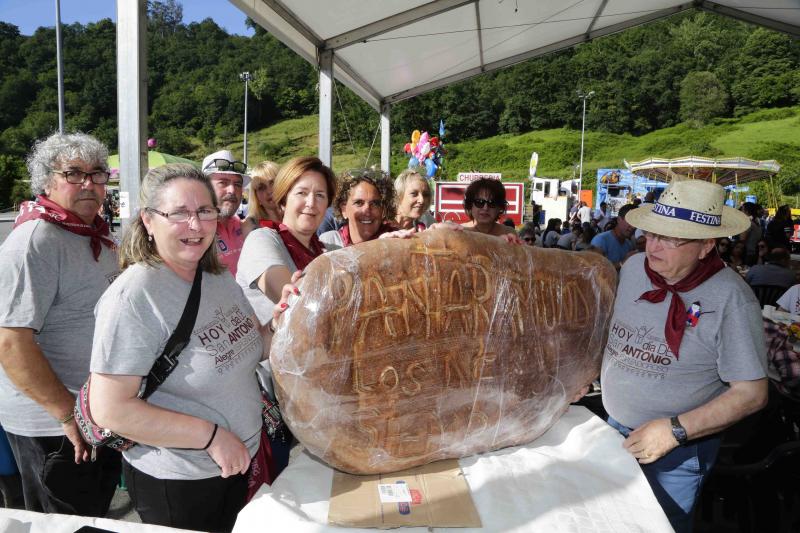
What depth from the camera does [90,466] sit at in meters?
1.95

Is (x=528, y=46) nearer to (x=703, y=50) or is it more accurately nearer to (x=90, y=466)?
(x=90, y=466)

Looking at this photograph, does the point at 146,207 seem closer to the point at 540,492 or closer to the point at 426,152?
the point at 540,492

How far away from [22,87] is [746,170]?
266 ft

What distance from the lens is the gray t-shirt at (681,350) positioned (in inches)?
64.5

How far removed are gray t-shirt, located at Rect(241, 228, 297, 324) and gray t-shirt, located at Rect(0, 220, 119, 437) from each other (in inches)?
21.9

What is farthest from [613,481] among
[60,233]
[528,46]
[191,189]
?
[528,46]

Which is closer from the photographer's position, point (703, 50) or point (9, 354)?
point (9, 354)

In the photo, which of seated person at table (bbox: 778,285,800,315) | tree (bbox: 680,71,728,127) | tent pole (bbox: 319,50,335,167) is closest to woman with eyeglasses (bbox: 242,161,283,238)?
tent pole (bbox: 319,50,335,167)

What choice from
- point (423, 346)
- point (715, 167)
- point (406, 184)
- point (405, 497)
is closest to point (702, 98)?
point (715, 167)

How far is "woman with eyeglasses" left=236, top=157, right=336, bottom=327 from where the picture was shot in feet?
5.91

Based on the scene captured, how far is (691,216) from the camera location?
67.1 inches

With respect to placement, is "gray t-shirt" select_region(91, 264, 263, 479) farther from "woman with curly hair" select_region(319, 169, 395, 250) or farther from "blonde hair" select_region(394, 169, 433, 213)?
"blonde hair" select_region(394, 169, 433, 213)

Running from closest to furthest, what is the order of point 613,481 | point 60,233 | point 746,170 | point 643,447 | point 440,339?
point 440,339 < point 613,481 < point 643,447 < point 60,233 < point 746,170

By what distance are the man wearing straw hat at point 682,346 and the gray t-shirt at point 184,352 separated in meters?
1.24
